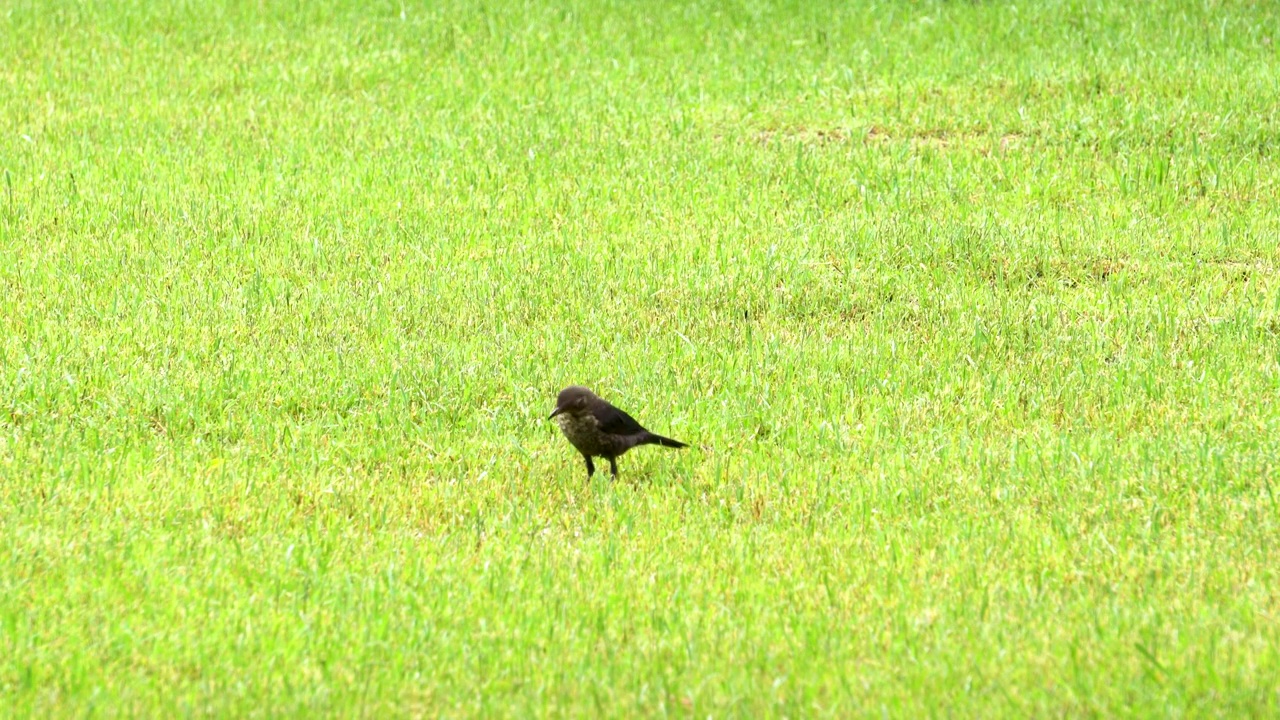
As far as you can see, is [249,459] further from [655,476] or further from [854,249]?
[854,249]

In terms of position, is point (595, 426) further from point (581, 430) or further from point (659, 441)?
point (659, 441)

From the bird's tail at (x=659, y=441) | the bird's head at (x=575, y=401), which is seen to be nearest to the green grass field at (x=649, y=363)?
the bird's tail at (x=659, y=441)

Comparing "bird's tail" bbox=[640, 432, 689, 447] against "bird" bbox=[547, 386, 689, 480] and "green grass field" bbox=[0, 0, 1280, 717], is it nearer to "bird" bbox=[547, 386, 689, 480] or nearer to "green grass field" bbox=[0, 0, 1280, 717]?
"bird" bbox=[547, 386, 689, 480]

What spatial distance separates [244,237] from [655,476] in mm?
4942

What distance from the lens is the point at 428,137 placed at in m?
13.8

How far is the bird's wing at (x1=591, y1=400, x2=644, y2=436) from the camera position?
7.31m

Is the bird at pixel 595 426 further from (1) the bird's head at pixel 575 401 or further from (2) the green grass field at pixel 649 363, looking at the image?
(2) the green grass field at pixel 649 363

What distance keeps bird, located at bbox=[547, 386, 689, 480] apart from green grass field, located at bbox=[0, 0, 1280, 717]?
9.2 inches

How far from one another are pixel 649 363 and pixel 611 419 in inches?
71.6

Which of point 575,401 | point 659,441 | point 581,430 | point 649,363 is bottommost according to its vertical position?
point 649,363

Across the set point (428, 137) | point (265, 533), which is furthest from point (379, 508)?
point (428, 137)

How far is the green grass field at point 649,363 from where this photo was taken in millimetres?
5656

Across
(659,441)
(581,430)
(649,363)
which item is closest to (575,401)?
(581,430)

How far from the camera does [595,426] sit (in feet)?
24.1
